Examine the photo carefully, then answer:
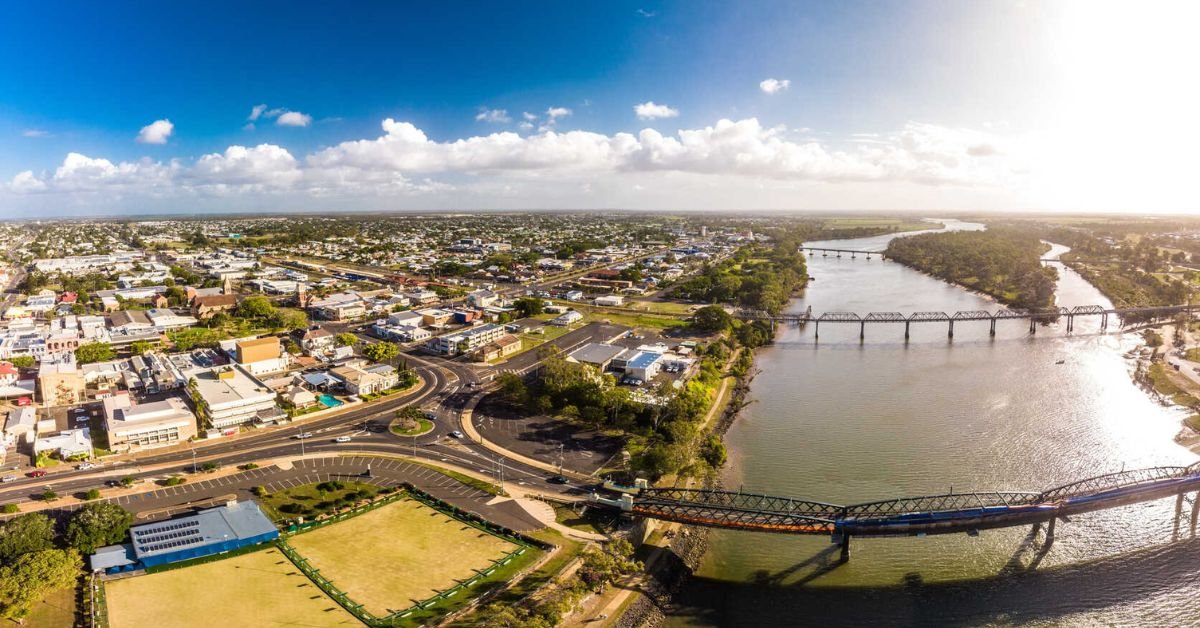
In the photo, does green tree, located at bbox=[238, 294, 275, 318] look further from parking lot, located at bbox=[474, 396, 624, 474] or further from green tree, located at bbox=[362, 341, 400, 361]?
parking lot, located at bbox=[474, 396, 624, 474]

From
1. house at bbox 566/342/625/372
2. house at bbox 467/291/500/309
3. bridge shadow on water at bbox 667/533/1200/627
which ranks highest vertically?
house at bbox 467/291/500/309

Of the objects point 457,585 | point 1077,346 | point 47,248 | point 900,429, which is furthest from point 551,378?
point 47,248

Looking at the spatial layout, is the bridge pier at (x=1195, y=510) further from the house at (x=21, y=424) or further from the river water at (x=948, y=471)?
the house at (x=21, y=424)

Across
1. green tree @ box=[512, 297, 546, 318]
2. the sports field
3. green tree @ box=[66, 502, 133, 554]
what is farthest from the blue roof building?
green tree @ box=[512, 297, 546, 318]

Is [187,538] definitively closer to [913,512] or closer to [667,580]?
[667,580]

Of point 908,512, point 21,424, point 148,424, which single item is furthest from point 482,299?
point 908,512

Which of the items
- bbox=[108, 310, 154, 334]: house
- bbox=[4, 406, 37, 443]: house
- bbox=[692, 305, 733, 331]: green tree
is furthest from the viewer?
bbox=[692, 305, 733, 331]: green tree

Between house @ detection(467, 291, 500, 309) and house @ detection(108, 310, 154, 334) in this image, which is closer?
house @ detection(108, 310, 154, 334)
